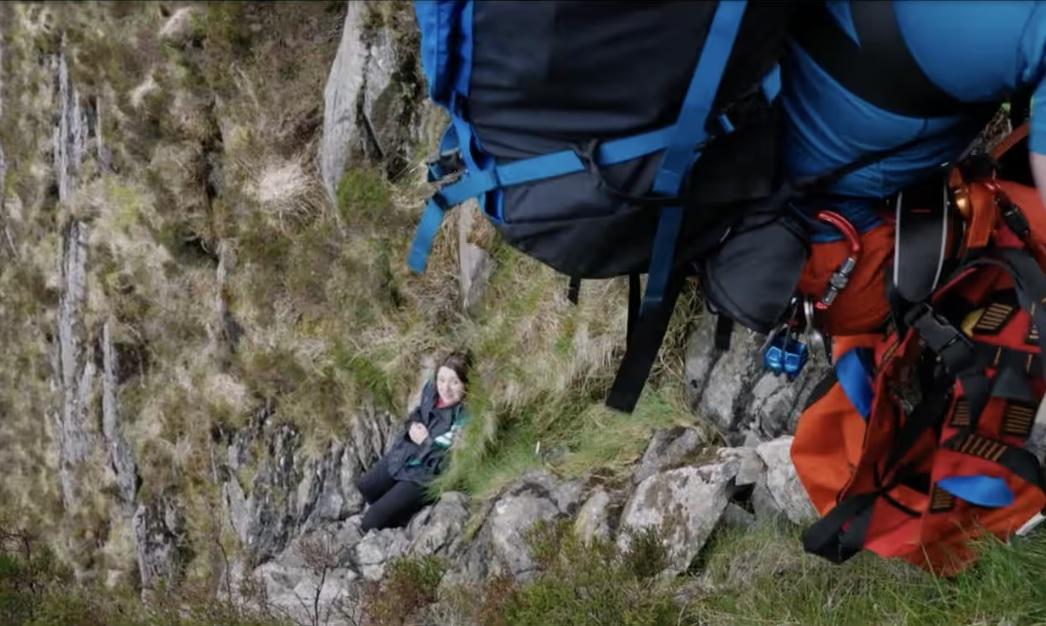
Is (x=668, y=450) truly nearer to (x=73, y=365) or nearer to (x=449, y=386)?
→ (x=449, y=386)

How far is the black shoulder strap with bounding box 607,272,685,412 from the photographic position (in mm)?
2746

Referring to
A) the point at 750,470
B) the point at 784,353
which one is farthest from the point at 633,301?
the point at 750,470

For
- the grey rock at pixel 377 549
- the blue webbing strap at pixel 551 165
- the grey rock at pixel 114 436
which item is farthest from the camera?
the grey rock at pixel 114 436

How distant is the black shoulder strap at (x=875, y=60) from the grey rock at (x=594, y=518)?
3.35 meters

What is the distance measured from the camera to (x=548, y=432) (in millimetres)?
6723

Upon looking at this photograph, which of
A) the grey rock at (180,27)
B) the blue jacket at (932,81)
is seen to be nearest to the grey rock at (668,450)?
the blue jacket at (932,81)

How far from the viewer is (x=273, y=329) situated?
9.71m

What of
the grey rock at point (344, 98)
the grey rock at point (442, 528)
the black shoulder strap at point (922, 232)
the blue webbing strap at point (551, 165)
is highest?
the blue webbing strap at point (551, 165)

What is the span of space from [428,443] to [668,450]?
2599 millimetres

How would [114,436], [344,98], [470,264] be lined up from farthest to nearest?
1. [114,436]
2. [344,98]
3. [470,264]

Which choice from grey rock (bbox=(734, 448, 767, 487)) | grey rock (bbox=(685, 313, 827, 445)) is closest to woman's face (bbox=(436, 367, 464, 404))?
grey rock (bbox=(685, 313, 827, 445))

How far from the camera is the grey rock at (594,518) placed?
17.2 feet

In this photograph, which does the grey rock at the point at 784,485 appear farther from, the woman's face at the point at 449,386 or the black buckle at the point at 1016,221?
the woman's face at the point at 449,386

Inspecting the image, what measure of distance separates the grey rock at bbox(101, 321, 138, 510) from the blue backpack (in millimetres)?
11380
